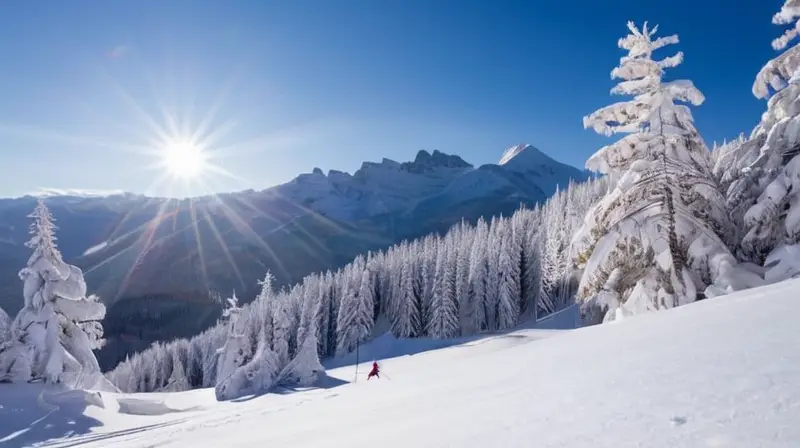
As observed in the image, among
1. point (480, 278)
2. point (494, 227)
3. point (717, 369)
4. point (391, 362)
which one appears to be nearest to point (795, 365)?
point (717, 369)

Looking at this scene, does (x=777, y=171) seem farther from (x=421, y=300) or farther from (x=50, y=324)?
(x=421, y=300)

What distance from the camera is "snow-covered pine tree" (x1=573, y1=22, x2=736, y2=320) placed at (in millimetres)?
11594

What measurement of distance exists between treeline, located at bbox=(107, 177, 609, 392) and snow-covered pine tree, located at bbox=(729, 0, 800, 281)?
4472 cm

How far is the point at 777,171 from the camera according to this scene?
452 inches

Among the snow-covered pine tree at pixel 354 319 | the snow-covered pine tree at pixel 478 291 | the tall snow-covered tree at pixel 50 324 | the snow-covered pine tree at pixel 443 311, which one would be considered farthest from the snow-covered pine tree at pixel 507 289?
the tall snow-covered tree at pixel 50 324

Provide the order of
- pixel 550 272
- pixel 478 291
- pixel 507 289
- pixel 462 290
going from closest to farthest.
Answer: pixel 550 272 → pixel 507 289 → pixel 478 291 → pixel 462 290

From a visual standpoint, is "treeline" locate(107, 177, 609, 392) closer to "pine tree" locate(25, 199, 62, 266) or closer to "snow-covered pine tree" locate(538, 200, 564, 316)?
"snow-covered pine tree" locate(538, 200, 564, 316)

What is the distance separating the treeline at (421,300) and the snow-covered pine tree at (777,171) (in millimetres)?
44722

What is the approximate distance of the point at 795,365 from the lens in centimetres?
395

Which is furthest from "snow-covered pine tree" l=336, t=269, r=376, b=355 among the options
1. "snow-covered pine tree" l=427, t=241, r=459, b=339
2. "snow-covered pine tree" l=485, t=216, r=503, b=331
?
"snow-covered pine tree" l=485, t=216, r=503, b=331

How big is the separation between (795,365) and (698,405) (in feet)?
3.87

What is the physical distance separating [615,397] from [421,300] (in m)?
66.6

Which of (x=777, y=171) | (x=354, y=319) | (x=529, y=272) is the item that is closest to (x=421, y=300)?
(x=354, y=319)

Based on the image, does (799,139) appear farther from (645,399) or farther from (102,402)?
(102,402)
